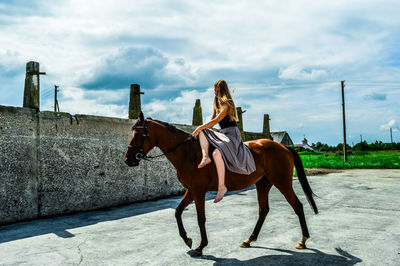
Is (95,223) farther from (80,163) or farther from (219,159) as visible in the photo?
(219,159)

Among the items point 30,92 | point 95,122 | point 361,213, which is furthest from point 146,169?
point 361,213

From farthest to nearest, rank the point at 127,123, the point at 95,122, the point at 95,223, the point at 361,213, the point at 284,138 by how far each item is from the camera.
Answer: the point at 284,138
the point at 127,123
the point at 95,122
the point at 361,213
the point at 95,223

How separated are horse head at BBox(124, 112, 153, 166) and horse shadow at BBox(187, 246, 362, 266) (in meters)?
1.50

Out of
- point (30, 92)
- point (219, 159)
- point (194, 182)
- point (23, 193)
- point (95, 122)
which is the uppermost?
point (30, 92)

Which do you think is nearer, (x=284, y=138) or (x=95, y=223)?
(x=95, y=223)

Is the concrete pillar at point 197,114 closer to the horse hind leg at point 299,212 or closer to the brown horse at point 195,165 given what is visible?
the brown horse at point 195,165

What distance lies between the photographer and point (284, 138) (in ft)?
198

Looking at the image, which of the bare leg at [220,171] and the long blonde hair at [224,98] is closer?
the bare leg at [220,171]

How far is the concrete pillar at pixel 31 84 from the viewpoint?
7.06 metres

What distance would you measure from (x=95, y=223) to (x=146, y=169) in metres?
2.98

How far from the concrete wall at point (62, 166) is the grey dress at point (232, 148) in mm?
4353

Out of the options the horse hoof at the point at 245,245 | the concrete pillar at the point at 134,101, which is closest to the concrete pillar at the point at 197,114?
the concrete pillar at the point at 134,101

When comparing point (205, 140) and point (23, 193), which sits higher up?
point (205, 140)

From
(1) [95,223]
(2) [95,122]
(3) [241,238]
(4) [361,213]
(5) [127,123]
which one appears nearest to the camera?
(3) [241,238]
